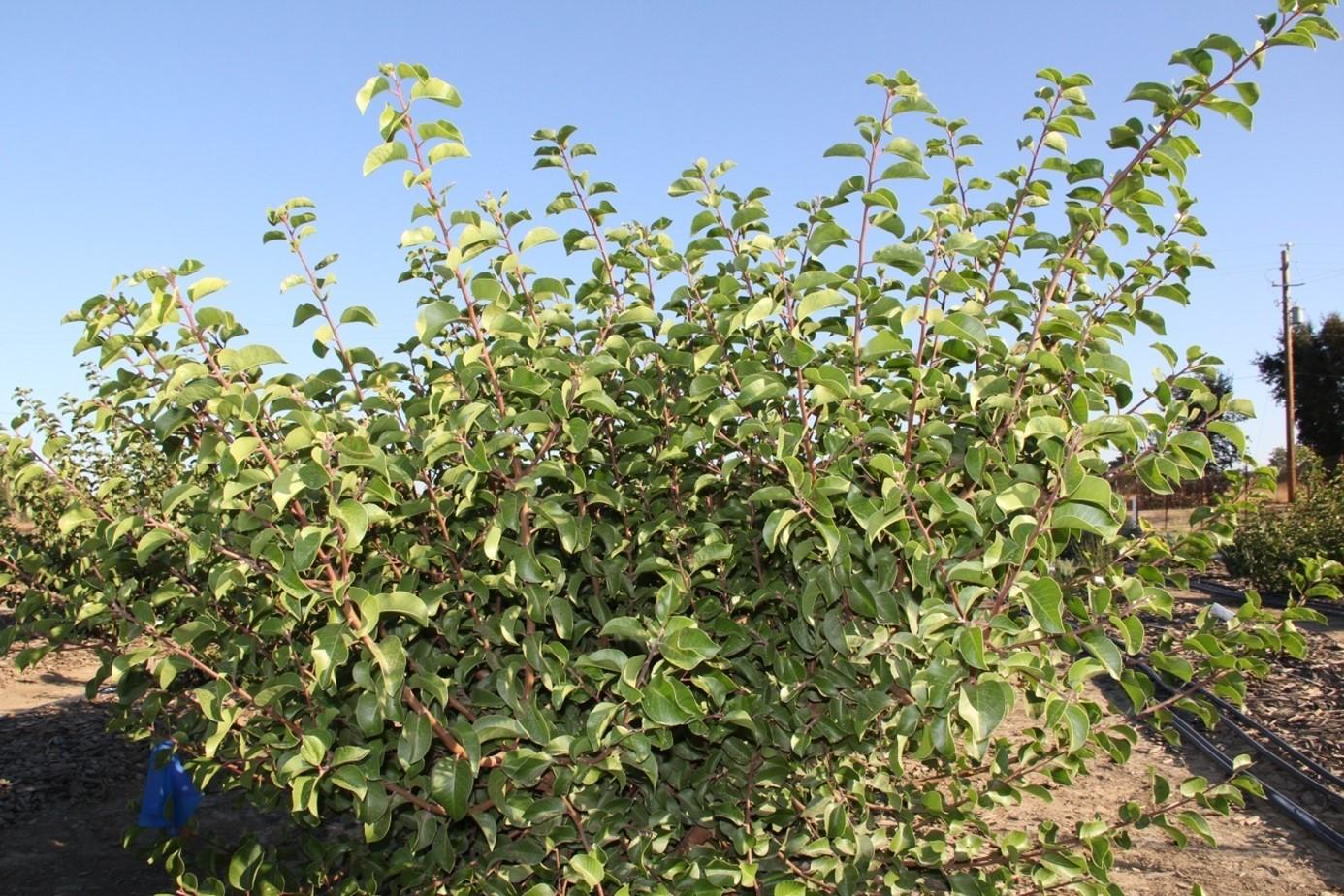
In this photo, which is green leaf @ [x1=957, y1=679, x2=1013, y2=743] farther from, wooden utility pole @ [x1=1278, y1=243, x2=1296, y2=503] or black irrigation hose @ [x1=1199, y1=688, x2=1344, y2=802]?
wooden utility pole @ [x1=1278, y1=243, x2=1296, y2=503]

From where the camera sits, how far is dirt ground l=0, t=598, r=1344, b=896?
5086 millimetres

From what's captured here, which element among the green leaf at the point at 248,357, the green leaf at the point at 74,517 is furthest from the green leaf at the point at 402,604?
the green leaf at the point at 74,517

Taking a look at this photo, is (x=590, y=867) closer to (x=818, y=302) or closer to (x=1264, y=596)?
(x=818, y=302)

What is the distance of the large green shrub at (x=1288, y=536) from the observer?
1675 cm

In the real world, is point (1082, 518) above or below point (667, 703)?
above

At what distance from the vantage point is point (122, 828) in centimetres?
578

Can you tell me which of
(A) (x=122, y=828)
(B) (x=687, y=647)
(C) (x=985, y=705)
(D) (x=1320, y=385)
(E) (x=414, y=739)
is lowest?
(A) (x=122, y=828)

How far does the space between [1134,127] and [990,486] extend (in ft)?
2.96

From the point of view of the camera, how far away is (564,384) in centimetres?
229

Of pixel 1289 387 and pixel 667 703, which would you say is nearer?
pixel 667 703

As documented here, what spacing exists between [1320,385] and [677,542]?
4542 cm

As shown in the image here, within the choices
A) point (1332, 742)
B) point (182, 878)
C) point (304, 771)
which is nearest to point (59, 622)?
point (182, 878)

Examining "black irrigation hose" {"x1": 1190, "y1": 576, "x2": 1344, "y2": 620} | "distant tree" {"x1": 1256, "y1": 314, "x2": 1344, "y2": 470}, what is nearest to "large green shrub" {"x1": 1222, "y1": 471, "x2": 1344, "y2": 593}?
"black irrigation hose" {"x1": 1190, "y1": 576, "x2": 1344, "y2": 620}

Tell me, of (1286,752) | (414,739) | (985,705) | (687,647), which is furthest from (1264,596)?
(414,739)
